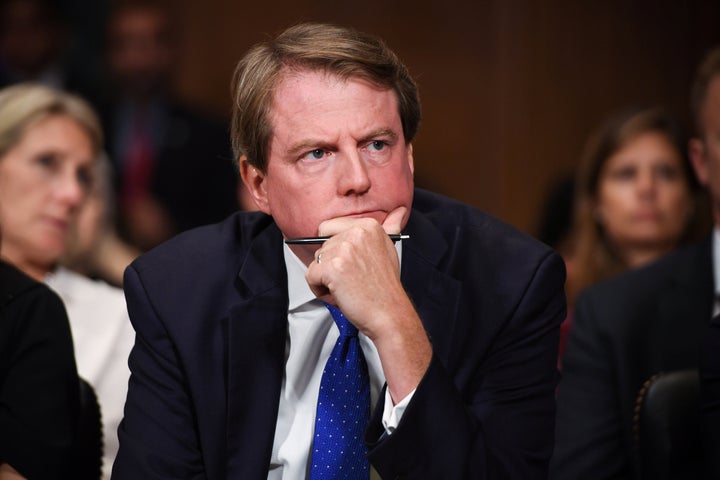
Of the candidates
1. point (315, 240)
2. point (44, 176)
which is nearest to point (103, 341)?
point (44, 176)

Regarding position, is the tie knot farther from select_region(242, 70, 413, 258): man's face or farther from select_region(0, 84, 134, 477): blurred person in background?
select_region(0, 84, 134, 477): blurred person in background

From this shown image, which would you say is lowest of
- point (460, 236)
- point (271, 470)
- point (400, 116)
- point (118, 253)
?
point (118, 253)

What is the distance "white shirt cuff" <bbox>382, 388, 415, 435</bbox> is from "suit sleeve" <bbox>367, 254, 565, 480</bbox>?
0.02 meters

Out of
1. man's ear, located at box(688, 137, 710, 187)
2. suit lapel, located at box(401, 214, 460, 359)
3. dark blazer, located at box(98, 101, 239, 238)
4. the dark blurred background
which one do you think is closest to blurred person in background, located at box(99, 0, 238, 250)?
dark blazer, located at box(98, 101, 239, 238)

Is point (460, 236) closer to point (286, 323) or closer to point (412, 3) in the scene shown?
point (286, 323)

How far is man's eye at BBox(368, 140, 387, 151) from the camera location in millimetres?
1978

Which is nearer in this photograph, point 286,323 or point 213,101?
point 286,323

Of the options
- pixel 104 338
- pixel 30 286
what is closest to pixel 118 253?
pixel 104 338

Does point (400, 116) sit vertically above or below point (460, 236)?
above

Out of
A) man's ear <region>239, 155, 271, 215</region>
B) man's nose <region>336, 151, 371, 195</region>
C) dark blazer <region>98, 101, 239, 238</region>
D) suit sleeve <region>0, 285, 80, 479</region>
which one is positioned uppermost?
man's nose <region>336, 151, 371, 195</region>

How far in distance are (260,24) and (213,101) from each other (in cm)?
50

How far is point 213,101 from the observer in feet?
19.7

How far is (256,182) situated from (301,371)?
388 millimetres

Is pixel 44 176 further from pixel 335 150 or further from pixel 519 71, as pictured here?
pixel 519 71
